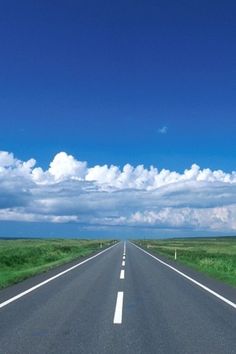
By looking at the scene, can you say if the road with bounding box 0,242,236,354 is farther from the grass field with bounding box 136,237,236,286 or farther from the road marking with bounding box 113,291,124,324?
the grass field with bounding box 136,237,236,286

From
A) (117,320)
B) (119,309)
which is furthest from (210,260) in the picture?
(117,320)

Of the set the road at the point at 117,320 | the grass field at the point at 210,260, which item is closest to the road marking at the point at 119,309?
the road at the point at 117,320

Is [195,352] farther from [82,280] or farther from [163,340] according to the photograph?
[82,280]

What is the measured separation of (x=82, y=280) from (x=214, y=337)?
11706 millimetres

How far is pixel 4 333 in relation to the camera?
8.60 metres

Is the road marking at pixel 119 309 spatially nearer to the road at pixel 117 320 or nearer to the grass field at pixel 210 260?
the road at pixel 117 320

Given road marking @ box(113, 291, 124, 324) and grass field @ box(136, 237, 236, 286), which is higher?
grass field @ box(136, 237, 236, 286)

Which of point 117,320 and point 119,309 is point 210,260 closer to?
point 119,309

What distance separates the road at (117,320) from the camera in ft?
25.3

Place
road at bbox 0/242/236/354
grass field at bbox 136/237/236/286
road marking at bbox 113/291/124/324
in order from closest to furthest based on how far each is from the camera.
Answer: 1. road at bbox 0/242/236/354
2. road marking at bbox 113/291/124/324
3. grass field at bbox 136/237/236/286

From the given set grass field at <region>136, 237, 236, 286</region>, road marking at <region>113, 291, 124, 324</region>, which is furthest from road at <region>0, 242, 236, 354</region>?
grass field at <region>136, 237, 236, 286</region>

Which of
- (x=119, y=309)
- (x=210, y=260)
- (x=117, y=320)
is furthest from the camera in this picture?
(x=210, y=260)

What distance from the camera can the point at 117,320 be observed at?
10.1 meters

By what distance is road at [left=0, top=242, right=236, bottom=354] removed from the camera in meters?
7.71
